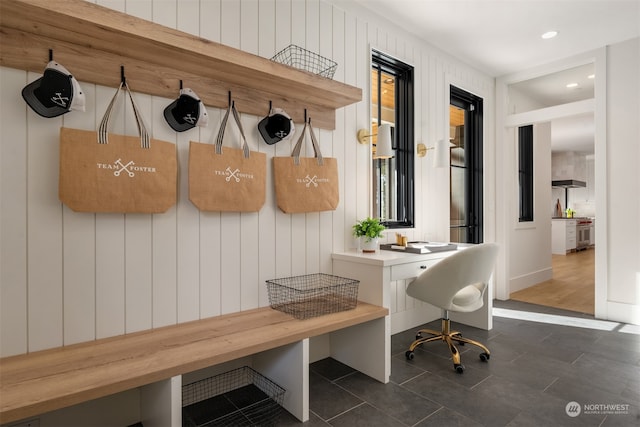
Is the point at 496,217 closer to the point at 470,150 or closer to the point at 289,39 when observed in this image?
the point at 470,150

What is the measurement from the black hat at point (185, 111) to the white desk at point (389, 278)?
4.16ft

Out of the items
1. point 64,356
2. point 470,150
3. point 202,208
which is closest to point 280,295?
point 202,208

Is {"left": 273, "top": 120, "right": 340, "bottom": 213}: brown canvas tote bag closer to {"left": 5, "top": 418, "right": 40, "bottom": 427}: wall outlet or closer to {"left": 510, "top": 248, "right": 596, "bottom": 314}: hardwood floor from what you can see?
{"left": 5, "top": 418, "right": 40, "bottom": 427}: wall outlet

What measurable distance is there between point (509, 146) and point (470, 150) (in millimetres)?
571

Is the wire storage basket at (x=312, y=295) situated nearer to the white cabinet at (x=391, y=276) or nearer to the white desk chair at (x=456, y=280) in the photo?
the white cabinet at (x=391, y=276)

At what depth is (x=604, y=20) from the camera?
3.00m

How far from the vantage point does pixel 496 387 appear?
205 cm

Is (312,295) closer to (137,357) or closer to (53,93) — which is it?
(137,357)

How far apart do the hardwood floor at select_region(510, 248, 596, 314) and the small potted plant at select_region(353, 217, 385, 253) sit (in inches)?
103

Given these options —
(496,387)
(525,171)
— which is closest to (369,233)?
(496,387)

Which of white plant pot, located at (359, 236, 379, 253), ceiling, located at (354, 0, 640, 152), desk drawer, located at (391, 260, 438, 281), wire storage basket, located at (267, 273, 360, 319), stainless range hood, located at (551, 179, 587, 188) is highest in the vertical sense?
ceiling, located at (354, 0, 640, 152)

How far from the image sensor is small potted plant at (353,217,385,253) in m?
2.48

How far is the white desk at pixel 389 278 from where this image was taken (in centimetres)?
216

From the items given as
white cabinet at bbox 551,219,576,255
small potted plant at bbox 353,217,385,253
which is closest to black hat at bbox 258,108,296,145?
small potted plant at bbox 353,217,385,253
